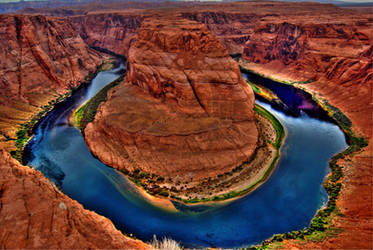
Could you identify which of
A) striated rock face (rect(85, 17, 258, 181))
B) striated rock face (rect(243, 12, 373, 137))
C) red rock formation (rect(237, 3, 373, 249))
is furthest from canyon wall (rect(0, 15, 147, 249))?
striated rock face (rect(243, 12, 373, 137))

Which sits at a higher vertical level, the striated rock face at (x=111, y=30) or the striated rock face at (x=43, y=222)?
the striated rock face at (x=111, y=30)

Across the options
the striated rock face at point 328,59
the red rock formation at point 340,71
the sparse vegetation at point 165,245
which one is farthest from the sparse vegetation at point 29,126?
the striated rock face at point 328,59

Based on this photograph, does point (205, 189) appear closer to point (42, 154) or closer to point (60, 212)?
point (60, 212)

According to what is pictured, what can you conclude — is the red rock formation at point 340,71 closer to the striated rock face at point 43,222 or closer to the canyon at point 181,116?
the canyon at point 181,116

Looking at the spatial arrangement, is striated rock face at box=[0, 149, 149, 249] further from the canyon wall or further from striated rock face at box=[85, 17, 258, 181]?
striated rock face at box=[85, 17, 258, 181]

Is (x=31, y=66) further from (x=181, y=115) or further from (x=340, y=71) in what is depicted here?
(x=340, y=71)

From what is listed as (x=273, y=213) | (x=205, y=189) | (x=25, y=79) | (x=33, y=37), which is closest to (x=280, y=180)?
(x=273, y=213)
